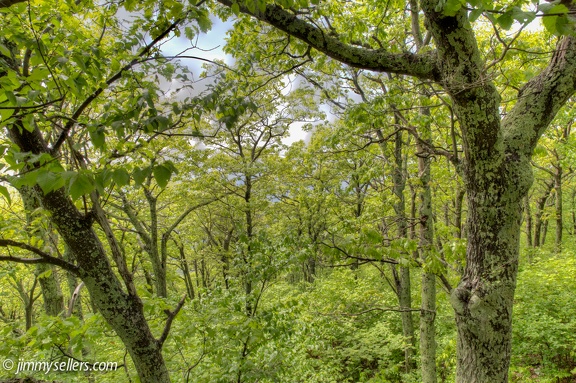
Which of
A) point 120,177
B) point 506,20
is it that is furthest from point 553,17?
point 120,177

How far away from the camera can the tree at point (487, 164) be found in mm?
2023

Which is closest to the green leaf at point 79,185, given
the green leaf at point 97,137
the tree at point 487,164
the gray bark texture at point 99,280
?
the green leaf at point 97,137

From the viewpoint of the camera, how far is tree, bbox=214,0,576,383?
202 cm

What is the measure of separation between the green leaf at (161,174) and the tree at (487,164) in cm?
139

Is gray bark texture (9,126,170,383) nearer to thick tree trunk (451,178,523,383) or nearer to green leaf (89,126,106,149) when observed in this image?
green leaf (89,126,106,149)

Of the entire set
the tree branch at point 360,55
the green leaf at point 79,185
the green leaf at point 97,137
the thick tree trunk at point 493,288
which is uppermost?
the tree branch at point 360,55

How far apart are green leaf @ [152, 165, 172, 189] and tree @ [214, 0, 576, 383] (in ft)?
4.56

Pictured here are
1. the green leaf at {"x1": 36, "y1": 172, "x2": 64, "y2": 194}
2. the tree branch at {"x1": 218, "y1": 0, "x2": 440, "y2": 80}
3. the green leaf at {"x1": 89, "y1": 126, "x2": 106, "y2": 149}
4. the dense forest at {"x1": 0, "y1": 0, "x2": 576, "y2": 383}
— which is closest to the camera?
the green leaf at {"x1": 36, "y1": 172, "x2": 64, "y2": 194}

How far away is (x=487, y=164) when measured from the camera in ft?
6.85

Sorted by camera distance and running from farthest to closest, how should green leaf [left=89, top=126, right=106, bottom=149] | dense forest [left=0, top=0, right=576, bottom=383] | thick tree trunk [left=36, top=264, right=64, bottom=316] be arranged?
thick tree trunk [left=36, top=264, right=64, bottom=316]
dense forest [left=0, top=0, right=576, bottom=383]
green leaf [left=89, top=126, right=106, bottom=149]

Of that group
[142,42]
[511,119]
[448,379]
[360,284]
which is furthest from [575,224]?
[142,42]

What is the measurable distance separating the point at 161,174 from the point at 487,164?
2.12 metres

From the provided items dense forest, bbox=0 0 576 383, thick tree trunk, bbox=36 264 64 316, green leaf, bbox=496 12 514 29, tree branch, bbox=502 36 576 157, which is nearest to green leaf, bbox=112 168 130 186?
dense forest, bbox=0 0 576 383

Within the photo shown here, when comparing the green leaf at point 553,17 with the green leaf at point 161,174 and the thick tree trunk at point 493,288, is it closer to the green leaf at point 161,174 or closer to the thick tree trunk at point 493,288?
the thick tree trunk at point 493,288
